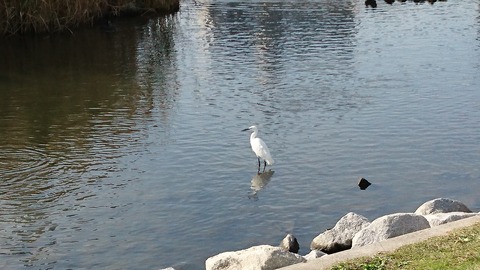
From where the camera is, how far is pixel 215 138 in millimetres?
23172

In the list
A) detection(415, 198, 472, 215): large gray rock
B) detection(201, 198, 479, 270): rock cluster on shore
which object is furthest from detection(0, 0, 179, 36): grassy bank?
detection(415, 198, 472, 215): large gray rock

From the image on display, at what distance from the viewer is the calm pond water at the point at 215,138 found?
1705 centimetres

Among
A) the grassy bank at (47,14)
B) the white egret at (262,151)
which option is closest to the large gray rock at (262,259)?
the white egret at (262,151)

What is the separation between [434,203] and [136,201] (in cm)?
625

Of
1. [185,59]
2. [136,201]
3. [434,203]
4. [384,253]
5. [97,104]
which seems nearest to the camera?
[384,253]

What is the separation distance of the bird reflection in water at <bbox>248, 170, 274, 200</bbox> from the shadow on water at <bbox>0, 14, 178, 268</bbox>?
2.89 metres

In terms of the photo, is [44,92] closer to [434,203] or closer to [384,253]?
[434,203]

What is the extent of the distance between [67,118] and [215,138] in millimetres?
5050

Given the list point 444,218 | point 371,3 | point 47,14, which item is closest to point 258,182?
point 444,218

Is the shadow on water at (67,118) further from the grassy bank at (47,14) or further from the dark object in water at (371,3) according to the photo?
the dark object in water at (371,3)

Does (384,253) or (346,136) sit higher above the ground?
(384,253)

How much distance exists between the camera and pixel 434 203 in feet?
A: 52.4

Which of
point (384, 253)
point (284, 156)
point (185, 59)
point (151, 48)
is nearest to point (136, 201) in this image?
point (284, 156)

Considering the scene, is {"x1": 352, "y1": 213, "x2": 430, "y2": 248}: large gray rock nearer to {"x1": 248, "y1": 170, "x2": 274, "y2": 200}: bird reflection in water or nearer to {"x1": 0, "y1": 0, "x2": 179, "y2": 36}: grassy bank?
{"x1": 248, "y1": 170, "x2": 274, "y2": 200}: bird reflection in water
